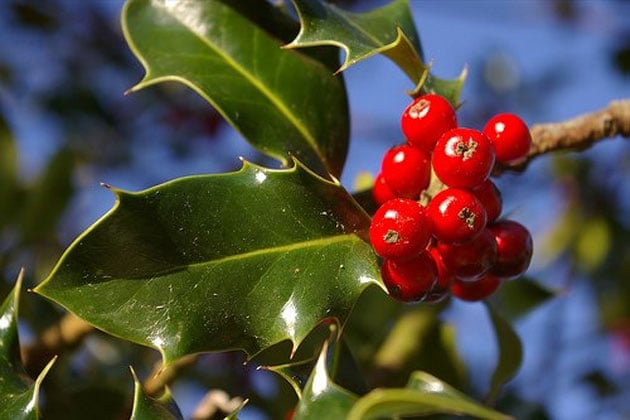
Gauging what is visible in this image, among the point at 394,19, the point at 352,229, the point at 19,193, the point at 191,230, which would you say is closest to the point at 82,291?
the point at 191,230

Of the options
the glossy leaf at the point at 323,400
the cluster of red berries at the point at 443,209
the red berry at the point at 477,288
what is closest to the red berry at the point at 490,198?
the cluster of red berries at the point at 443,209

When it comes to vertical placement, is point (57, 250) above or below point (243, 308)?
below

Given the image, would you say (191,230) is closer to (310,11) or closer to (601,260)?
(310,11)

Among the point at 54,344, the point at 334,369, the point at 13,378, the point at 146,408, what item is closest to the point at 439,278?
the point at 334,369

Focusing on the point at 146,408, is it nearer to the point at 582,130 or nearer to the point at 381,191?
the point at 381,191

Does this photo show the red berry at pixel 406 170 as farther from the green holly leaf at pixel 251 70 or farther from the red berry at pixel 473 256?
the green holly leaf at pixel 251 70

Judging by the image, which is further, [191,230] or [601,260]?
[601,260]
